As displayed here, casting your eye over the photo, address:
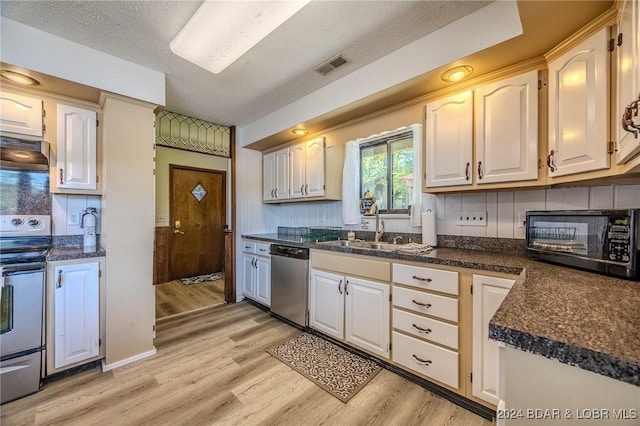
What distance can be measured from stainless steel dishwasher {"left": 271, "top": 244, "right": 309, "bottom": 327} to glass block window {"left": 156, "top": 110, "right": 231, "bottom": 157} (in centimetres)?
177

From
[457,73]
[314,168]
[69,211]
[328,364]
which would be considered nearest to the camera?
[457,73]

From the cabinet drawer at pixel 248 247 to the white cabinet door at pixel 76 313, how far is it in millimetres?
1596

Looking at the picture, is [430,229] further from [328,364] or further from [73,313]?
[73,313]

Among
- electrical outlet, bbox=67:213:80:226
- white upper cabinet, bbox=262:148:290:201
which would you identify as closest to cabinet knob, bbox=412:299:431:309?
white upper cabinet, bbox=262:148:290:201

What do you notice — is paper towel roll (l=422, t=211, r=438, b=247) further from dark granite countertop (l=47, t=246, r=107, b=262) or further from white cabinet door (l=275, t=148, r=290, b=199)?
dark granite countertop (l=47, t=246, r=107, b=262)

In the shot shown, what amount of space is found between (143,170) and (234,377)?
1891 millimetres

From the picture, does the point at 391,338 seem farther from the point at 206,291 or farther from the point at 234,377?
the point at 206,291

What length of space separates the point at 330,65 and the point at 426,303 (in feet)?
6.60

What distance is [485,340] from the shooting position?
1507 millimetres

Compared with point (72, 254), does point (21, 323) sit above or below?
below

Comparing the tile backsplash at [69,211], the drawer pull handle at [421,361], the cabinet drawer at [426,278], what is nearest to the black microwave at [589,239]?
the cabinet drawer at [426,278]

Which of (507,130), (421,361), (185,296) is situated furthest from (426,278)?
(185,296)

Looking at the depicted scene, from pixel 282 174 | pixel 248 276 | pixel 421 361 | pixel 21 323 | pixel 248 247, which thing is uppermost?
pixel 282 174

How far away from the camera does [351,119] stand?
107 inches
